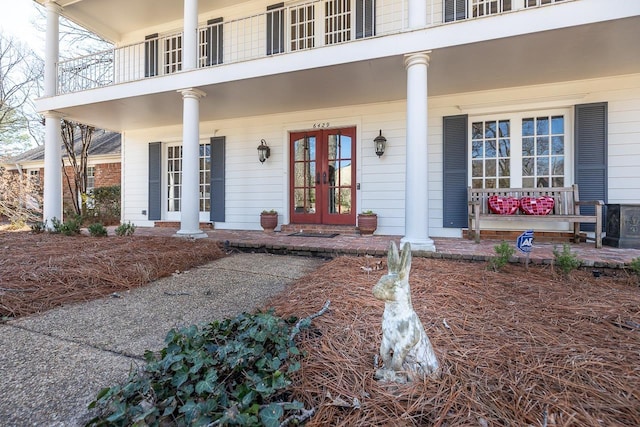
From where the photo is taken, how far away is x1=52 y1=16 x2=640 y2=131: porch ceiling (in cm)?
339

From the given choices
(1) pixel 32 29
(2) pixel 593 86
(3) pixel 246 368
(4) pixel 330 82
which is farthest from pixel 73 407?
(1) pixel 32 29

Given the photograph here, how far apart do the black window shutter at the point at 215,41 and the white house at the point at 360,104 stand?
38mm

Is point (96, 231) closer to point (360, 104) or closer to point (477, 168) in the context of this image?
point (360, 104)

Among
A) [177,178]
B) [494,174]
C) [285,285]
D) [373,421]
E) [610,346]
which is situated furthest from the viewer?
[177,178]

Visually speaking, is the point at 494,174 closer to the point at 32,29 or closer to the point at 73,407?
the point at 73,407

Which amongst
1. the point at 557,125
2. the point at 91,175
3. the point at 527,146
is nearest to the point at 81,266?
the point at 527,146

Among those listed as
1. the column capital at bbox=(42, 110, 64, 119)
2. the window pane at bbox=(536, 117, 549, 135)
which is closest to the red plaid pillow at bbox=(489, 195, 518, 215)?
the window pane at bbox=(536, 117, 549, 135)

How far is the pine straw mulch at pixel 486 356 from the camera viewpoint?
40.4 inches

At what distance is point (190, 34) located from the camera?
4.60 meters

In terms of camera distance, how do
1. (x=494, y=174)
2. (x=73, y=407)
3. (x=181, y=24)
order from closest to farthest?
(x=73, y=407)
(x=494, y=174)
(x=181, y=24)

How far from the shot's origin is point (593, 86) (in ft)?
14.1

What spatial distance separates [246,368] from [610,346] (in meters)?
1.71

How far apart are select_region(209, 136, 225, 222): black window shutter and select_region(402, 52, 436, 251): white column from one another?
4.09 m

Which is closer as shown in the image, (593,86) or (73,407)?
(73,407)
